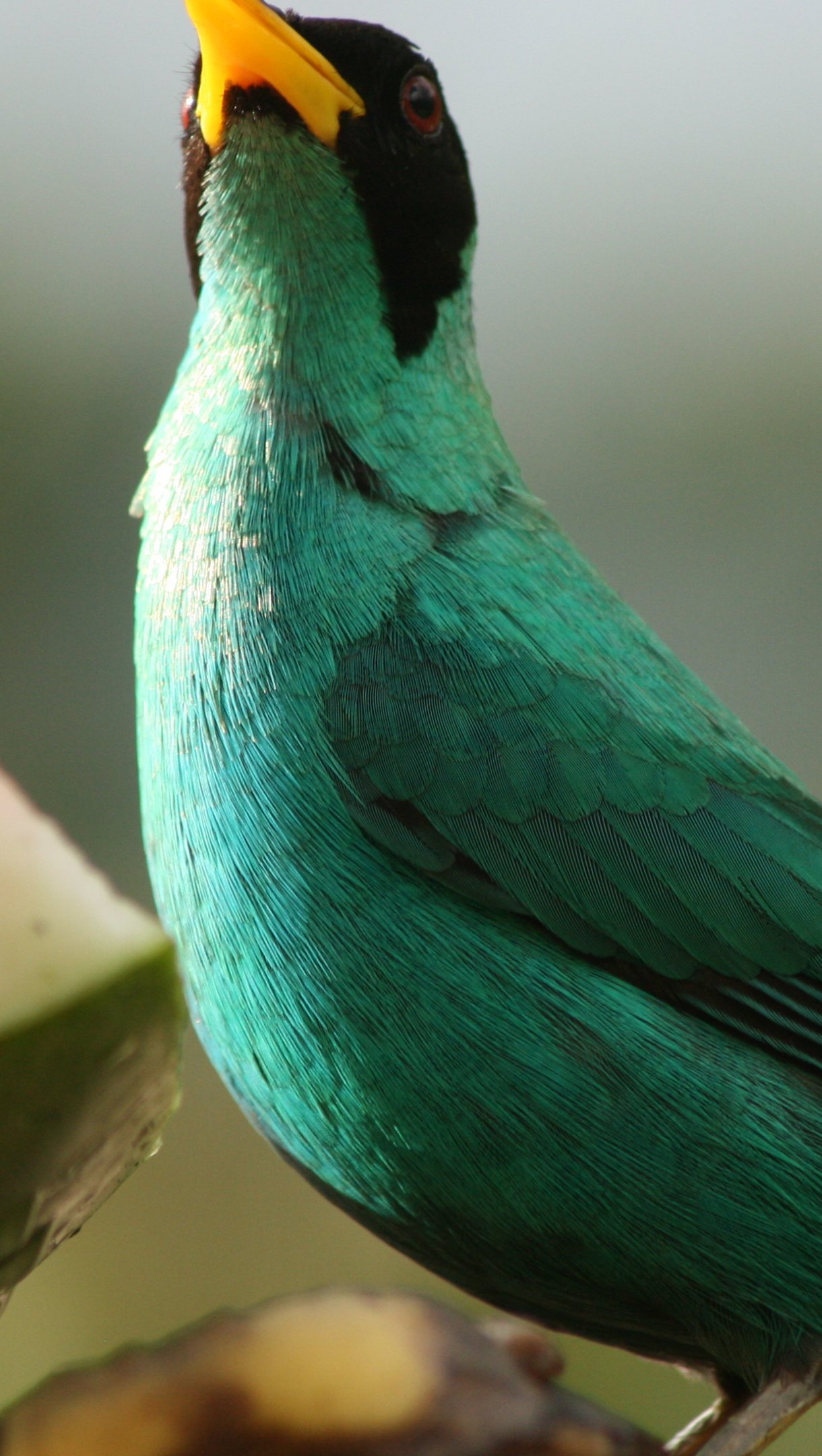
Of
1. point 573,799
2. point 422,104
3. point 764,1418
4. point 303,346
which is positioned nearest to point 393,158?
point 422,104

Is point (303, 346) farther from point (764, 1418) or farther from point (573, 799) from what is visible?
point (764, 1418)

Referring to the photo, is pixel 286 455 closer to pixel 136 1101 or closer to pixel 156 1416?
pixel 136 1101

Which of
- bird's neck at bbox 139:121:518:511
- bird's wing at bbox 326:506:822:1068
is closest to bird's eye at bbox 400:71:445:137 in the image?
bird's neck at bbox 139:121:518:511

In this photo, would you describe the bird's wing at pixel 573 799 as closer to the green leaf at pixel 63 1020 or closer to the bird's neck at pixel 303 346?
the bird's neck at pixel 303 346

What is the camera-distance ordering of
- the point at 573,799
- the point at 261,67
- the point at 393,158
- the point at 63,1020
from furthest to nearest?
the point at 393,158, the point at 261,67, the point at 573,799, the point at 63,1020

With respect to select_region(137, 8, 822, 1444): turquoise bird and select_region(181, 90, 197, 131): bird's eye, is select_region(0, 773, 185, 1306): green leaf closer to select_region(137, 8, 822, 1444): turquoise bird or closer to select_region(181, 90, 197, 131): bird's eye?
select_region(137, 8, 822, 1444): turquoise bird

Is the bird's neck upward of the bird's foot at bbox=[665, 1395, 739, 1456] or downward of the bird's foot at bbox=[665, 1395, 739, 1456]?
upward

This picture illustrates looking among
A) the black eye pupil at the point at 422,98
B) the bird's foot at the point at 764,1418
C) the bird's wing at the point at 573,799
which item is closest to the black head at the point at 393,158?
the black eye pupil at the point at 422,98
